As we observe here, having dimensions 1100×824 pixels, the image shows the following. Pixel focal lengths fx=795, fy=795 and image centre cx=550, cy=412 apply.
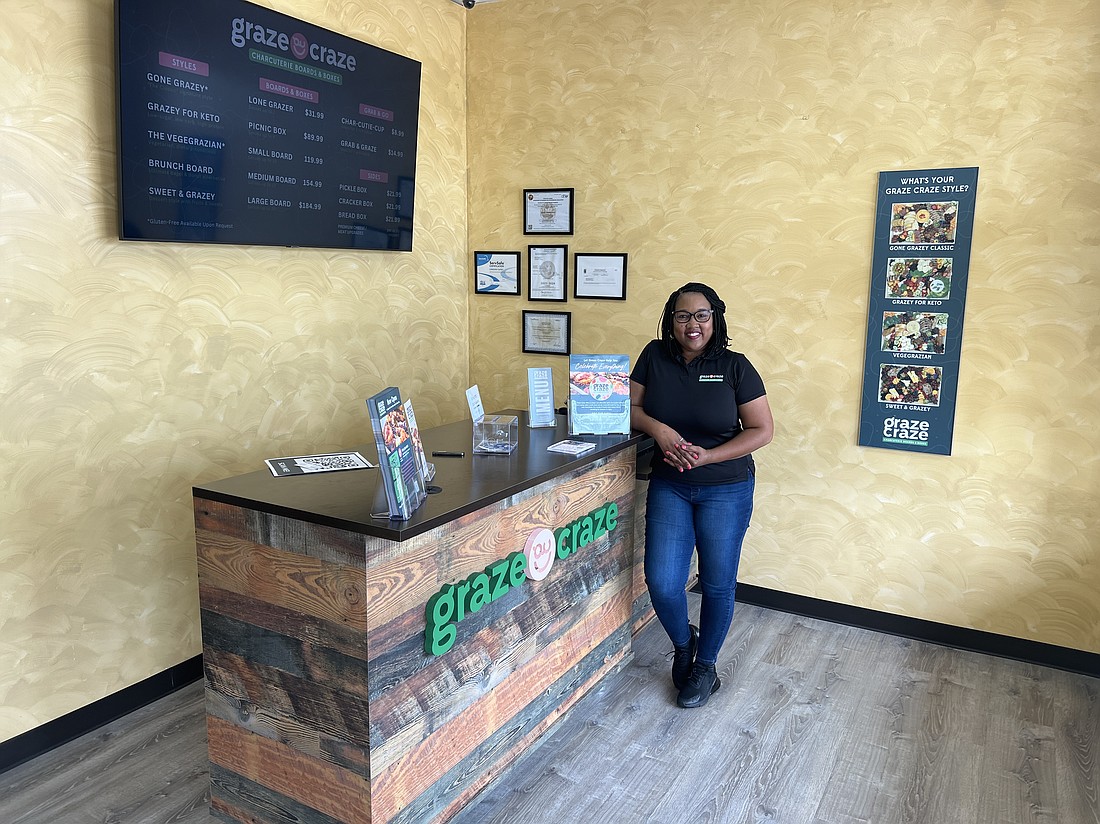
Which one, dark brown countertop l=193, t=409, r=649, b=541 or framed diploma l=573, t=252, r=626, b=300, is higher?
framed diploma l=573, t=252, r=626, b=300

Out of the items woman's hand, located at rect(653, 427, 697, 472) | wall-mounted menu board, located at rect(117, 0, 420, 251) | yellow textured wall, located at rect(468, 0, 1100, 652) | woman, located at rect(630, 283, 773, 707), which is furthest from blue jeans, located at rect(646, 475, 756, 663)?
wall-mounted menu board, located at rect(117, 0, 420, 251)

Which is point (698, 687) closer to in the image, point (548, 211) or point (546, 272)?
point (546, 272)

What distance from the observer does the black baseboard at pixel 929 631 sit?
326cm

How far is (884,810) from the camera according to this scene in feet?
7.80

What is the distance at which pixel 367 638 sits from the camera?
1.85 m

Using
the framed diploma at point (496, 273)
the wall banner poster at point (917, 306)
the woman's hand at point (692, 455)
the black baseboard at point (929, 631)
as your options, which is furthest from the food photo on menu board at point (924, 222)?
the framed diploma at point (496, 273)

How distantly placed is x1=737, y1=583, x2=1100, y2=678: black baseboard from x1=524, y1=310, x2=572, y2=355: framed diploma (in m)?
1.54

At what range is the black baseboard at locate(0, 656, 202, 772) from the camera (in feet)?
8.28

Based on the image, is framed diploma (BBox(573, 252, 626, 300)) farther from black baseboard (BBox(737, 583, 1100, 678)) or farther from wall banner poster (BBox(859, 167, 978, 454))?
black baseboard (BBox(737, 583, 1100, 678))

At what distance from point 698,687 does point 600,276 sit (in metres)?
2.06

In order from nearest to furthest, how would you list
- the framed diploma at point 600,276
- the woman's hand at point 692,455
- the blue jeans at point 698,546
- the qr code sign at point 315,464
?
1. the qr code sign at point 315,464
2. the woman's hand at point 692,455
3. the blue jeans at point 698,546
4. the framed diploma at point 600,276

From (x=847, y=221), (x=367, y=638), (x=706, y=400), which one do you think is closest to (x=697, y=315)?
(x=706, y=400)

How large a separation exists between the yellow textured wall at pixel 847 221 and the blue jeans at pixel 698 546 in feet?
3.02

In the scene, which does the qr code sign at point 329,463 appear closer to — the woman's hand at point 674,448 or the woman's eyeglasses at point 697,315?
the woman's hand at point 674,448
